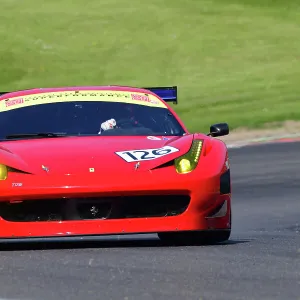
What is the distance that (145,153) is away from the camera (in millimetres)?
8062

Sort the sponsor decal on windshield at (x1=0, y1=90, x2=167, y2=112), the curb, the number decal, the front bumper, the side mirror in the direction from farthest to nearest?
the curb
the side mirror
the sponsor decal on windshield at (x1=0, y1=90, x2=167, y2=112)
the number decal
the front bumper

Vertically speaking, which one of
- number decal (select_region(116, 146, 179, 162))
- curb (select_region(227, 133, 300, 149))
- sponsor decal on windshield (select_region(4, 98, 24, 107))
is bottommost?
curb (select_region(227, 133, 300, 149))

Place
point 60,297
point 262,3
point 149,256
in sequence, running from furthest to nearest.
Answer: point 262,3, point 149,256, point 60,297

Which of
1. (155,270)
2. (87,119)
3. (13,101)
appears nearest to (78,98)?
(87,119)

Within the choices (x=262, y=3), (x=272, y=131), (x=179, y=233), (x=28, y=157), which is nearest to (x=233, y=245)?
(x=179, y=233)

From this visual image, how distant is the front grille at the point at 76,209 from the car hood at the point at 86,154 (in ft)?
0.62

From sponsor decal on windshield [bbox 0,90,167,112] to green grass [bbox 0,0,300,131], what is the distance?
18965mm

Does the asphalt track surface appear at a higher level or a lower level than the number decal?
lower

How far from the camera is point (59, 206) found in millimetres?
7805

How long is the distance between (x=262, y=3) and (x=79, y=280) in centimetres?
3611

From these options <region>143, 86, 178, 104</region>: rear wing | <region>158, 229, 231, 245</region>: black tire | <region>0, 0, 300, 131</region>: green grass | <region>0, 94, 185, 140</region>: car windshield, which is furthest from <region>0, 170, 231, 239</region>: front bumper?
<region>0, 0, 300, 131</region>: green grass

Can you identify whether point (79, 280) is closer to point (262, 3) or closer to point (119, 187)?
point (119, 187)

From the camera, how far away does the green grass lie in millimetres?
32562

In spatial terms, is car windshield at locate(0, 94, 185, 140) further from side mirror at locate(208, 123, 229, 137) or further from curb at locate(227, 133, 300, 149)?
curb at locate(227, 133, 300, 149)
